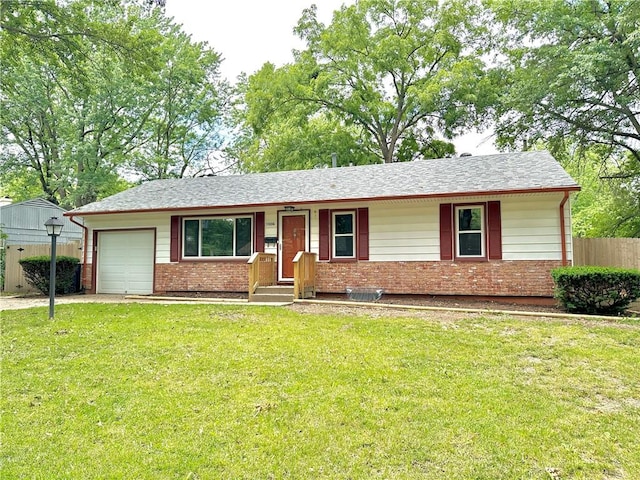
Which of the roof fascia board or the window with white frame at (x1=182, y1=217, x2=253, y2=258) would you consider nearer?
the roof fascia board

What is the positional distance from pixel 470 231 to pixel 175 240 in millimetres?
8385

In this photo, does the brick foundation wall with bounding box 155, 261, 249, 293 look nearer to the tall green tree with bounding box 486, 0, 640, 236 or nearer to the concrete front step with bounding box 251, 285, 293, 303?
the concrete front step with bounding box 251, 285, 293, 303

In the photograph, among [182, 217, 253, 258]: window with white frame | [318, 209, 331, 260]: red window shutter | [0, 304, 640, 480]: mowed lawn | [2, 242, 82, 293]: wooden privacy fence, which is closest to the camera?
[0, 304, 640, 480]: mowed lawn

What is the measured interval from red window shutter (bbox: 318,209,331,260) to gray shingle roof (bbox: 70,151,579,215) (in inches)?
21.5

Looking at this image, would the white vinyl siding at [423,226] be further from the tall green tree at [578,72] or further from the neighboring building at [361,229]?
the tall green tree at [578,72]

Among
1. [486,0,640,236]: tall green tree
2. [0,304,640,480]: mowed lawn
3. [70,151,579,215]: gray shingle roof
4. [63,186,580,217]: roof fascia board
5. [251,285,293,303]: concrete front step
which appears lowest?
[0,304,640,480]: mowed lawn

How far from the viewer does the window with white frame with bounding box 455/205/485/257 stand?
9.95 m

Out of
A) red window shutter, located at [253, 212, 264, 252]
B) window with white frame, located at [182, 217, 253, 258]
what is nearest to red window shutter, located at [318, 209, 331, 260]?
red window shutter, located at [253, 212, 264, 252]

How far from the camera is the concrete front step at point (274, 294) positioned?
32.4 feet

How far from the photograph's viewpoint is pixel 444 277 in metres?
10.1

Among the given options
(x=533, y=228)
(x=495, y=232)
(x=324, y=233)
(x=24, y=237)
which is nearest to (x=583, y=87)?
(x=533, y=228)

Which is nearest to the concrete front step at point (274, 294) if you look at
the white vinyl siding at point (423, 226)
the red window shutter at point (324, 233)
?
the red window shutter at point (324, 233)

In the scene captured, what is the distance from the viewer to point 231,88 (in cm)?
2809

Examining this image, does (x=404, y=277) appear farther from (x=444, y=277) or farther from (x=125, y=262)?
(x=125, y=262)
